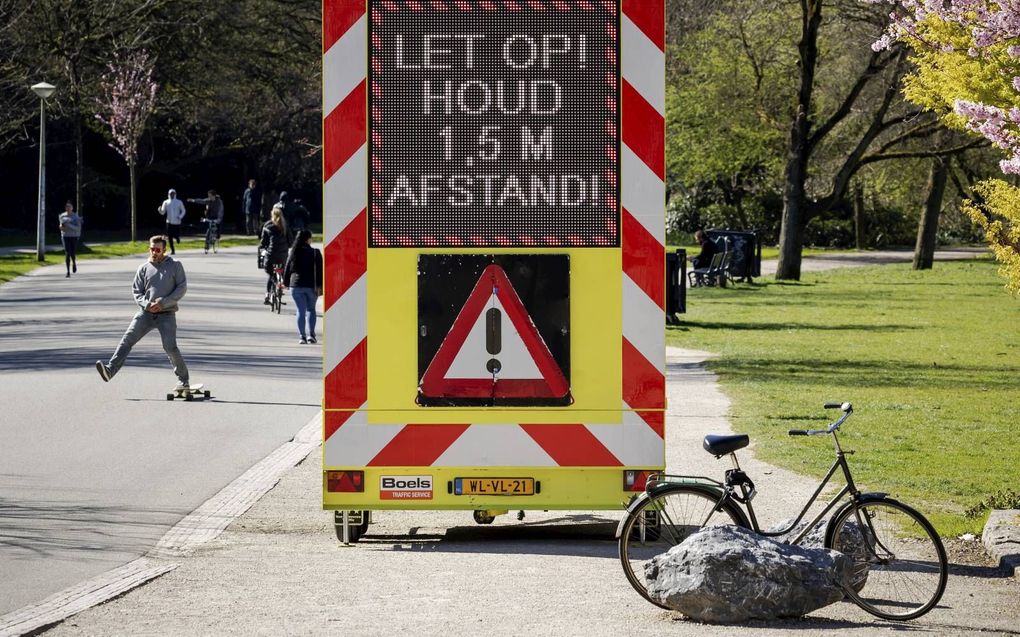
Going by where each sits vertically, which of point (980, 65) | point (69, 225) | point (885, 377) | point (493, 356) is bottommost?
point (885, 377)

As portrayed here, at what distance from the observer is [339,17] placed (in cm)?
884

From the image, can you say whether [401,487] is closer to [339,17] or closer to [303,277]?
[339,17]

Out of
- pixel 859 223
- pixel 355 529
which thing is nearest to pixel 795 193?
pixel 859 223

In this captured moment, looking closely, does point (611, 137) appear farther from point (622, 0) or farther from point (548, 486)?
point (548, 486)

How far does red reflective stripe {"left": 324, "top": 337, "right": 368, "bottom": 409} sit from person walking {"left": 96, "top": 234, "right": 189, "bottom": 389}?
29.1ft

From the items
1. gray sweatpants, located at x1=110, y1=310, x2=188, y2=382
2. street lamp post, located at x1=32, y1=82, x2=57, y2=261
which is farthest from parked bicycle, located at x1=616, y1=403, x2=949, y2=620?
street lamp post, located at x1=32, y1=82, x2=57, y2=261

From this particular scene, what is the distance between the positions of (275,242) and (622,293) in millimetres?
19429

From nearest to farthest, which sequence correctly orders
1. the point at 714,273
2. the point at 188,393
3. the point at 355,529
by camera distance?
the point at 355,529, the point at 188,393, the point at 714,273

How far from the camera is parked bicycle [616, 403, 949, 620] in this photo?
25.3ft

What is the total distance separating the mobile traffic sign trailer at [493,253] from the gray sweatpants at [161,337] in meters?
8.85

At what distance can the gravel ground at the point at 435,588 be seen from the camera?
729cm

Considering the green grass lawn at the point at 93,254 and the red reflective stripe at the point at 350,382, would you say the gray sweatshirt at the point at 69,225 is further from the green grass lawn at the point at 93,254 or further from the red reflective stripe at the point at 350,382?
the red reflective stripe at the point at 350,382

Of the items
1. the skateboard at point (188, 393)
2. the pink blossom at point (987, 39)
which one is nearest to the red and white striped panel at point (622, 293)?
the pink blossom at point (987, 39)

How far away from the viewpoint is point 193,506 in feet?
36.5
